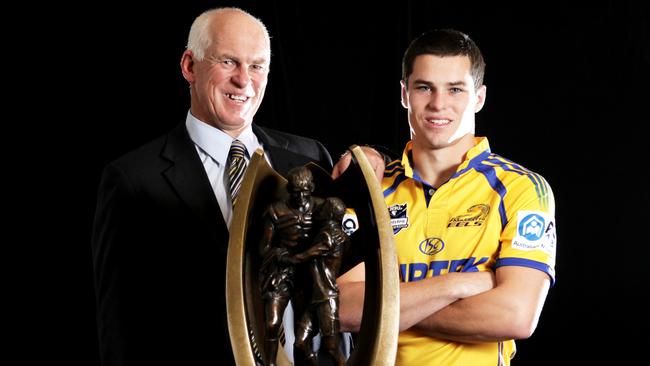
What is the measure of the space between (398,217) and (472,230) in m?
0.22

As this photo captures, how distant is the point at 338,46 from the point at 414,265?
78.7 inches

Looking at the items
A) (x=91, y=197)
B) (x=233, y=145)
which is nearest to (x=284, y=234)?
(x=233, y=145)

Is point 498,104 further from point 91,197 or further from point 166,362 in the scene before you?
point 166,362

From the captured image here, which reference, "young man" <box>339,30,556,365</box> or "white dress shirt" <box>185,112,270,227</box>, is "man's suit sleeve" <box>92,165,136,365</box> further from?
"young man" <box>339,30,556,365</box>

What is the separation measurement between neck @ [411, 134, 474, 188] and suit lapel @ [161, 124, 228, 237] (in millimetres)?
623

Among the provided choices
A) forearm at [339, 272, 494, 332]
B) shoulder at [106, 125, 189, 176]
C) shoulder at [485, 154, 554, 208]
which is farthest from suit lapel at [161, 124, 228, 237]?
shoulder at [485, 154, 554, 208]

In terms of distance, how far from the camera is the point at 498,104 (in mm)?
4141

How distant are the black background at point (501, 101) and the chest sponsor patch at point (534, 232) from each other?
1757 millimetres

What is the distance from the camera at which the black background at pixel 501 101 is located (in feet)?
12.9

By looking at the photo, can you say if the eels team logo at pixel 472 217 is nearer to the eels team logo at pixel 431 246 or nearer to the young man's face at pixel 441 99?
the eels team logo at pixel 431 246

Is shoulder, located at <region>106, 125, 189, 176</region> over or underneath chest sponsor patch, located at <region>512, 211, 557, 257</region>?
over

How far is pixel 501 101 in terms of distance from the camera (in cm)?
414

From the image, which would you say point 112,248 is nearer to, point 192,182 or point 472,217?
point 192,182

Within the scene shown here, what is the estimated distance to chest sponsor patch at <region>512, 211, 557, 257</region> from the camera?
7.64ft
